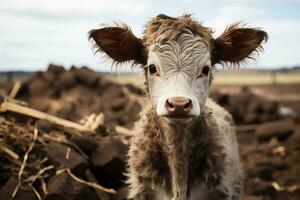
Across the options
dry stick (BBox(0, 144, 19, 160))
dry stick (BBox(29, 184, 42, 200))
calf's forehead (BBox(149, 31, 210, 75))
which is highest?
calf's forehead (BBox(149, 31, 210, 75))

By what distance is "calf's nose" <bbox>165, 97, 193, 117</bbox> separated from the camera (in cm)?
547

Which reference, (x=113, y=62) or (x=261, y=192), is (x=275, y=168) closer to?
→ (x=261, y=192)

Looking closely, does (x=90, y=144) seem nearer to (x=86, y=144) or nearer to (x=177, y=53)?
(x=86, y=144)

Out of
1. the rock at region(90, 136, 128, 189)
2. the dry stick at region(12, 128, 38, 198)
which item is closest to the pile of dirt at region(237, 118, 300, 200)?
the rock at region(90, 136, 128, 189)

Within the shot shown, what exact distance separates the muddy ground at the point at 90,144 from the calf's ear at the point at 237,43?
2.58 meters

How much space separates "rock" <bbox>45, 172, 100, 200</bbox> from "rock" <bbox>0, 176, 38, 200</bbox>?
0.76 feet

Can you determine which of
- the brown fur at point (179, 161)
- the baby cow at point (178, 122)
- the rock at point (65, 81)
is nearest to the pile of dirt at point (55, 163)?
the baby cow at point (178, 122)

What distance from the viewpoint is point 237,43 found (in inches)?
274

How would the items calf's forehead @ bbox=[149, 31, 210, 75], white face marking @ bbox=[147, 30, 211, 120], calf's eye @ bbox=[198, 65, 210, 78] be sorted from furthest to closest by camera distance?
calf's eye @ bbox=[198, 65, 210, 78] → calf's forehead @ bbox=[149, 31, 210, 75] → white face marking @ bbox=[147, 30, 211, 120]

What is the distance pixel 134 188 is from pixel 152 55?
4.99ft

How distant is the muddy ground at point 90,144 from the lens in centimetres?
817

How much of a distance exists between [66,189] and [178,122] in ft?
7.94

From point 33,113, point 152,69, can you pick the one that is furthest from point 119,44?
point 33,113

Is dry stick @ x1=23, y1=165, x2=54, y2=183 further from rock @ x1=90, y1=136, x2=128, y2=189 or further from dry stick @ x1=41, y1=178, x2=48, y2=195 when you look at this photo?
rock @ x1=90, y1=136, x2=128, y2=189
